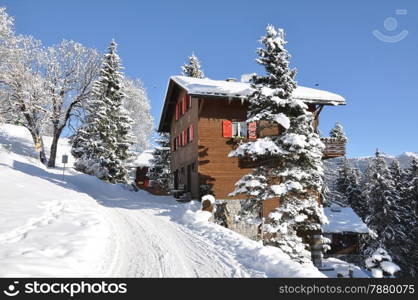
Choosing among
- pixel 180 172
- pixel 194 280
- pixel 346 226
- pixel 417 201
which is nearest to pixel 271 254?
pixel 194 280

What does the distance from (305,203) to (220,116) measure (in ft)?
31.1

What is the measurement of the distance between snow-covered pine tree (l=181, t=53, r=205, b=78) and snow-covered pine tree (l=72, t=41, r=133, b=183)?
780 centimetres

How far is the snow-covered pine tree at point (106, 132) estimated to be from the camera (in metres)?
32.1

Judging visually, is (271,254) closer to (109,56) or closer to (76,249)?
(76,249)

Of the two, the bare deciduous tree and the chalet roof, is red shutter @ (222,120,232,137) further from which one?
the bare deciduous tree

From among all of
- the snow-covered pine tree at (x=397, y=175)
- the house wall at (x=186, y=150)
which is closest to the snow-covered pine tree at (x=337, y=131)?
the snow-covered pine tree at (x=397, y=175)

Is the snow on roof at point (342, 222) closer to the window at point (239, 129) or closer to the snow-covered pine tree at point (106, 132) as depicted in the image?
the window at point (239, 129)

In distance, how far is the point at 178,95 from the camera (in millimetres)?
28078

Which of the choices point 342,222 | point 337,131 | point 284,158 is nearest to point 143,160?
point 337,131

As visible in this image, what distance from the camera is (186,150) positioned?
2489 centimetres

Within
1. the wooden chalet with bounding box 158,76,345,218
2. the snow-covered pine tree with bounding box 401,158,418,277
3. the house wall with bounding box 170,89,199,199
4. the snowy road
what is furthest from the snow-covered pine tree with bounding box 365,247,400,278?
the snow-covered pine tree with bounding box 401,158,418,277

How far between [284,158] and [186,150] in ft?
37.7

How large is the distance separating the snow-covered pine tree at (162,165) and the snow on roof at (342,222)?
693 inches

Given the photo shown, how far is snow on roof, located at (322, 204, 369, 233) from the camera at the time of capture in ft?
99.9
